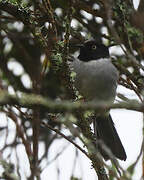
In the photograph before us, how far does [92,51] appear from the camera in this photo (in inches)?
177

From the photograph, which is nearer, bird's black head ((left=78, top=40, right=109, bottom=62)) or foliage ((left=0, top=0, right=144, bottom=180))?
foliage ((left=0, top=0, right=144, bottom=180))

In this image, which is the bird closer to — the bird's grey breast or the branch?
the bird's grey breast

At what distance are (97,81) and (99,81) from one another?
0.06 ft

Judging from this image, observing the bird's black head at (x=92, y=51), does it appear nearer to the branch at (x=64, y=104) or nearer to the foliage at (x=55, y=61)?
the foliage at (x=55, y=61)

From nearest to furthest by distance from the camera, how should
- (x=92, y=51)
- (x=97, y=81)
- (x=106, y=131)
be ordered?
(x=97, y=81), (x=106, y=131), (x=92, y=51)

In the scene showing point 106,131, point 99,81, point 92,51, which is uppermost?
point 92,51

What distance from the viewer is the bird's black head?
4.36 metres

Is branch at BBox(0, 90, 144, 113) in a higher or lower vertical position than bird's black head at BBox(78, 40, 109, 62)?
lower

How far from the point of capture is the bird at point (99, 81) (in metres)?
3.84

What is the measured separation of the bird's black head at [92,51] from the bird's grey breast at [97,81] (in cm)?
24

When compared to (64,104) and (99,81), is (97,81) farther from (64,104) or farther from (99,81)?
(64,104)

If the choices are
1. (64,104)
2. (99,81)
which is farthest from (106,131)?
(64,104)

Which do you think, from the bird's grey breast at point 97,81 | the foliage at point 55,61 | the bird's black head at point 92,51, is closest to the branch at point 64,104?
A: the foliage at point 55,61

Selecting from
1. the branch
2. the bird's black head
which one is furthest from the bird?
the branch
